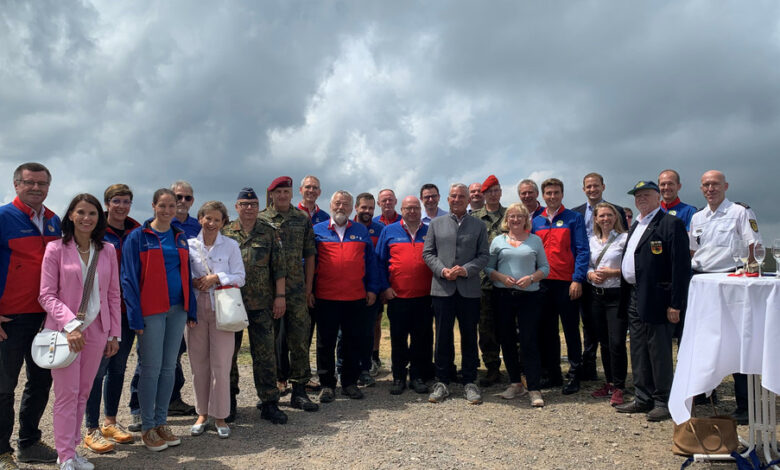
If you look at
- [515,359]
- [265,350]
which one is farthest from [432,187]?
[265,350]

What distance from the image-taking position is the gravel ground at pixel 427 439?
4.59m

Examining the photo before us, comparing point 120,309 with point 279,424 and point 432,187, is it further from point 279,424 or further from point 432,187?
point 432,187

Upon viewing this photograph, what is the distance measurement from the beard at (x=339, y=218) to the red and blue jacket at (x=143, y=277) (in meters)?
2.24

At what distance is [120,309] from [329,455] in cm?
231

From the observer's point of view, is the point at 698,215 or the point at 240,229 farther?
the point at 698,215

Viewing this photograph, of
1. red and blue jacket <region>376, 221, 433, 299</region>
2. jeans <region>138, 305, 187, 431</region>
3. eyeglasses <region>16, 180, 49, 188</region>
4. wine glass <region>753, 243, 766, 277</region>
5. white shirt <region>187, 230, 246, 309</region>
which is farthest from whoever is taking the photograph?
red and blue jacket <region>376, 221, 433, 299</region>

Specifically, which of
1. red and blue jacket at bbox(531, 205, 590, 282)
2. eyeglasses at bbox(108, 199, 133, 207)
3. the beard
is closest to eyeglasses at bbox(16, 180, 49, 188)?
eyeglasses at bbox(108, 199, 133, 207)

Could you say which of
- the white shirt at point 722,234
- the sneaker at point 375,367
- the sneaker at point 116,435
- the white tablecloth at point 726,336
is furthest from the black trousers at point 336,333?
the white shirt at point 722,234

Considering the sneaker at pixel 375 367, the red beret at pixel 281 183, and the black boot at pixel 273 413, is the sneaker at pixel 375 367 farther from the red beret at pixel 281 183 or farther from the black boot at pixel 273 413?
the red beret at pixel 281 183

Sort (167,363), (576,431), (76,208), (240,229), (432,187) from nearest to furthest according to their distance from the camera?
(76,208) < (167,363) < (576,431) < (240,229) < (432,187)

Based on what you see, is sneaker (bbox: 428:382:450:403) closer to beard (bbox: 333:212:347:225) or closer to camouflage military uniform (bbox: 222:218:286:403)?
camouflage military uniform (bbox: 222:218:286:403)

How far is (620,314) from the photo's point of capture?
6.22 metres

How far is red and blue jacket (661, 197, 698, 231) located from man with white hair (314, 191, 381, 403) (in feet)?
13.7

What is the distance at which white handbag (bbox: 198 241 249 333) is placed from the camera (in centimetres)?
498
